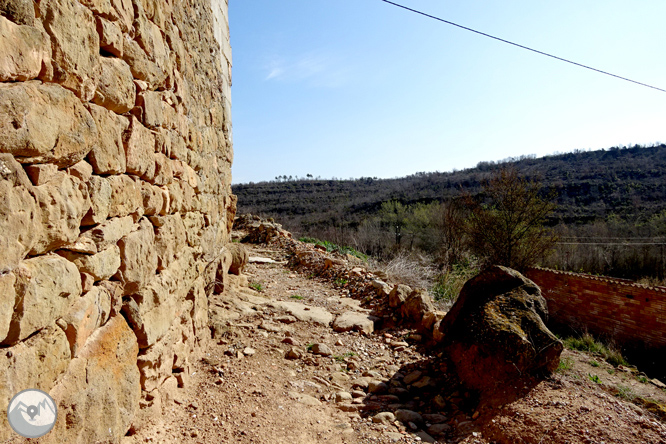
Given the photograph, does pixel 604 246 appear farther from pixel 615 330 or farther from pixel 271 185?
pixel 271 185

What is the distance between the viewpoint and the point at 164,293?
7.90ft

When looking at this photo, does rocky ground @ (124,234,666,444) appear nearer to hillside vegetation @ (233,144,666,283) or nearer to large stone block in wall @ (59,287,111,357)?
large stone block in wall @ (59,287,111,357)

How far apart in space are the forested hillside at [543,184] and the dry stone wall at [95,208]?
757 inches

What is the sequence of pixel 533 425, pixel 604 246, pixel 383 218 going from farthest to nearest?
1. pixel 383 218
2. pixel 604 246
3. pixel 533 425

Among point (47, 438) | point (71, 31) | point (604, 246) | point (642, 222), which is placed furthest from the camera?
point (642, 222)

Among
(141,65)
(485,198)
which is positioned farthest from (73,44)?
(485,198)

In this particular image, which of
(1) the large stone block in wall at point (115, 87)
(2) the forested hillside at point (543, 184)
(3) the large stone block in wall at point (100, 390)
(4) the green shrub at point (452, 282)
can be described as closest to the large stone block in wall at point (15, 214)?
(3) the large stone block in wall at point (100, 390)

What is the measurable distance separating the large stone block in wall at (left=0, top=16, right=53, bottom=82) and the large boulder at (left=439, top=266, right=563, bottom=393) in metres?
3.67

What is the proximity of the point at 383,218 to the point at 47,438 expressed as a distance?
23.4 m

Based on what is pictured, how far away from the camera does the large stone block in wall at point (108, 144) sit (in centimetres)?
163

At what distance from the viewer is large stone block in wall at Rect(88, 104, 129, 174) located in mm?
1634

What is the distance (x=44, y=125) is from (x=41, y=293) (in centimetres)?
52

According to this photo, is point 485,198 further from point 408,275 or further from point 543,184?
point 408,275

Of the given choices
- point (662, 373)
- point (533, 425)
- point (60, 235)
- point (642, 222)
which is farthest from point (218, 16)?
point (642, 222)
